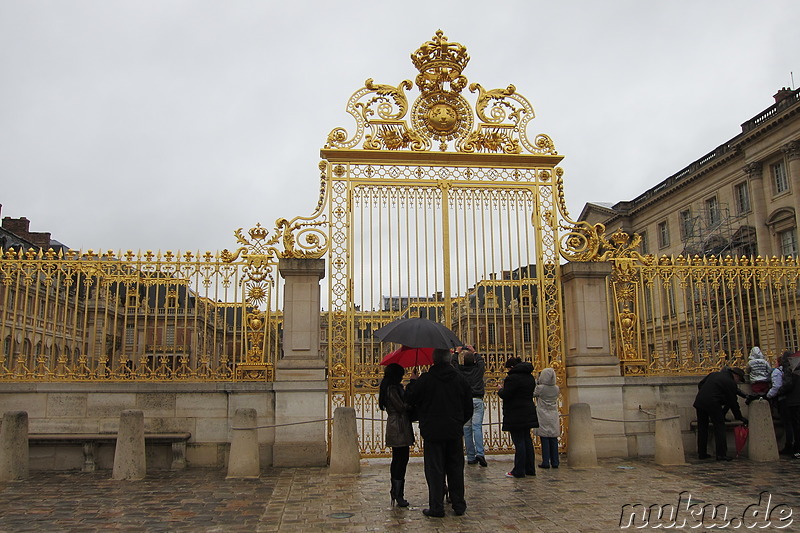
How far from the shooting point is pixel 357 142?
1193 cm

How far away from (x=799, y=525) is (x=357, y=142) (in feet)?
28.4

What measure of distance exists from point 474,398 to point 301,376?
111 inches

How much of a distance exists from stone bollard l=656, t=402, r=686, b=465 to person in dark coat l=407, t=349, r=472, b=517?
4738 millimetres

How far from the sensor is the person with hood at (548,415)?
10.1m

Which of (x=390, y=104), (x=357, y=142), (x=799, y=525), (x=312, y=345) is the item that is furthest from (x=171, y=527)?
(x=390, y=104)

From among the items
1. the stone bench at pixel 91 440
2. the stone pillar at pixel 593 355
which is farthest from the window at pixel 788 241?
the stone bench at pixel 91 440

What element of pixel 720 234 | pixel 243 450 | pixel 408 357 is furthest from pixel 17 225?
pixel 720 234

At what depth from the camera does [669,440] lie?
412 inches

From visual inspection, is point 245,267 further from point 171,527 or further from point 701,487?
point 701,487

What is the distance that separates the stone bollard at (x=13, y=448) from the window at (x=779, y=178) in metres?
35.6

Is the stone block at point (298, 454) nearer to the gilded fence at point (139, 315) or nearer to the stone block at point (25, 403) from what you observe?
the gilded fence at point (139, 315)

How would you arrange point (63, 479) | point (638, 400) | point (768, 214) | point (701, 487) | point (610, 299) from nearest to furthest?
1. point (701, 487)
2. point (63, 479)
3. point (638, 400)
4. point (610, 299)
5. point (768, 214)

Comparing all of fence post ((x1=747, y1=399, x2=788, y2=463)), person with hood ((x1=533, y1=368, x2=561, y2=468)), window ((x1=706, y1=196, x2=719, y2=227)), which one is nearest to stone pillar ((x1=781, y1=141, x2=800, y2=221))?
window ((x1=706, y1=196, x2=719, y2=227))

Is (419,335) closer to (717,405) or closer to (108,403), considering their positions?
(108,403)
